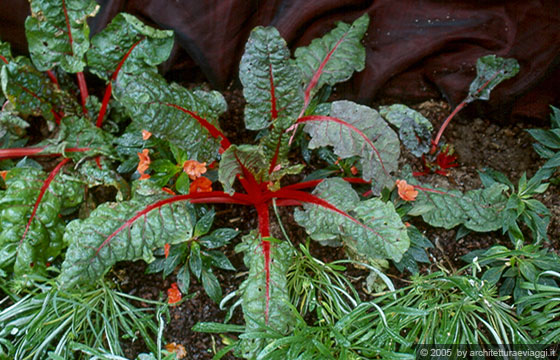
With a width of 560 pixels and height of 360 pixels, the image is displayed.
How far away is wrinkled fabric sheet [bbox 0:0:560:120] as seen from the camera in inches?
69.4

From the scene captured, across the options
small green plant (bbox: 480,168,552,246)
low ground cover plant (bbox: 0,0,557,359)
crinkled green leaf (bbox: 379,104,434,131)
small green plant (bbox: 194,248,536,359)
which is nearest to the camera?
small green plant (bbox: 194,248,536,359)

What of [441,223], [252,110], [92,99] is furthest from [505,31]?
[92,99]

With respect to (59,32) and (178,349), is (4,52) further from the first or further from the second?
(178,349)

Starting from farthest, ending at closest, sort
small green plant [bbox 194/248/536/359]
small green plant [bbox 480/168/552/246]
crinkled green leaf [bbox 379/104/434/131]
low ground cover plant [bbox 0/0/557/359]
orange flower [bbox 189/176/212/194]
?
crinkled green leaf [bbox 379/104/434/131] < orange flower [bbox 189/176/212/194] < small green plant [bbox 480/168/552/246] < low ground cover plant [bbox 0/0/557/359] < small green plant [bbox 194/248/536/359]

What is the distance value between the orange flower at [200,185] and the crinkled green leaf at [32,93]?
59cm

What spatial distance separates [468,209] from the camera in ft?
5.40

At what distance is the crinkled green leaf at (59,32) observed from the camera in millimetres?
1712

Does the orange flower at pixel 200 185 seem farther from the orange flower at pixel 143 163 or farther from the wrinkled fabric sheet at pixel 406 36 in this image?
the wrinkled fabric sheet at pixel 406 36

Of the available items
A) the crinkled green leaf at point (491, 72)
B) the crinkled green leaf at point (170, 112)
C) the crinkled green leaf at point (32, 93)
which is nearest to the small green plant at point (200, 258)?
the crinkled green leaf at point (170, 112)

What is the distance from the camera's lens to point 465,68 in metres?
1.86

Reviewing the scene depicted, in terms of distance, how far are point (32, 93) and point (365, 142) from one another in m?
1.25

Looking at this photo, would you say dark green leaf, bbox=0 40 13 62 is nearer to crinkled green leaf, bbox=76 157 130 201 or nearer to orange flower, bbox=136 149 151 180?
crinkled green leaf, bbox=76 157 130 201

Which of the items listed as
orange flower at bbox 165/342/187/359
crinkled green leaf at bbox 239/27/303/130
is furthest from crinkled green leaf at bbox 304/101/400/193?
orange flower at bbox 165/342/187/359

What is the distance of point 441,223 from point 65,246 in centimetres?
132
